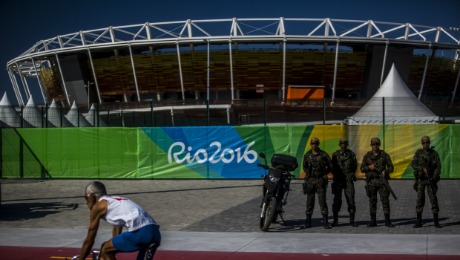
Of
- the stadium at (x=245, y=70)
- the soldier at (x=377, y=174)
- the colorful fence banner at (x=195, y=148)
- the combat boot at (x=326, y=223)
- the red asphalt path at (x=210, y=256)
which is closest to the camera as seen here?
the red asphalt path at (x=210, y=256)

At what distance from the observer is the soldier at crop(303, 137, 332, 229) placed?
39.6 feet

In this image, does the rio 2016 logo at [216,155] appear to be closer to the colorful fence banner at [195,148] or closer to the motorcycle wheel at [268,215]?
the colorful fence banner at [195,148]

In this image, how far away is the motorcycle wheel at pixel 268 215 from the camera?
1152cm

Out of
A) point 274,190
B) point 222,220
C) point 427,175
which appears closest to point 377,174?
point 427,175

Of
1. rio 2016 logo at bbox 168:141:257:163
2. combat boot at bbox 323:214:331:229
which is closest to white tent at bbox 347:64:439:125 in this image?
rio 2016 logo at bbox 168:141:257:163

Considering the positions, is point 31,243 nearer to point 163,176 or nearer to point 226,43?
point 163,176

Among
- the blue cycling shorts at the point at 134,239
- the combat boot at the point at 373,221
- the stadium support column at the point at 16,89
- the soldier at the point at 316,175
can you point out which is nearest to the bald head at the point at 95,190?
the blue cycling shorts at the point at 134,239

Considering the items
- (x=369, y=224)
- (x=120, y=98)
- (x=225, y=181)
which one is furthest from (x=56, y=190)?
(x=120, y=98)

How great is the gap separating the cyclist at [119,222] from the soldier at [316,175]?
6535 millimetres

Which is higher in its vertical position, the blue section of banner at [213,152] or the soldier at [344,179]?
the soldier at [344,179]

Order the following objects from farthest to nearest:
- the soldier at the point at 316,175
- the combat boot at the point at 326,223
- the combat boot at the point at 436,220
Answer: the soldier at the point at 316,175 < the combat boot at the point at 326,223 < the combat boot at the point at 436,220

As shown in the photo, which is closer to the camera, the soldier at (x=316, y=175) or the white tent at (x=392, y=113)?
the soldier at (x=316, y=175)

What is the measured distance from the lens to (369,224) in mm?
12211

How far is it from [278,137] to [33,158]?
9249 millimetres
